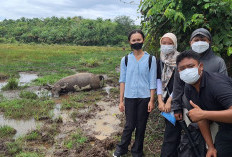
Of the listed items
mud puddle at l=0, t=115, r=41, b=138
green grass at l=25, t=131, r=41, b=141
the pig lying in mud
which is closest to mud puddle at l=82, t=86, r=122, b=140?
green grass at l=25, t=131, r=41, b=141

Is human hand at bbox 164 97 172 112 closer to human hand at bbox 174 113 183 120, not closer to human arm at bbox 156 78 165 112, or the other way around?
human arm at bbox 156 78 165 112

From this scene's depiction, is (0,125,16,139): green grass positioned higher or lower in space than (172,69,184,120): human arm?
lower

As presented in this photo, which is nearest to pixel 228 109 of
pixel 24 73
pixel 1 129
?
pixel 1 129

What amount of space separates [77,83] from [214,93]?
21.5 feet

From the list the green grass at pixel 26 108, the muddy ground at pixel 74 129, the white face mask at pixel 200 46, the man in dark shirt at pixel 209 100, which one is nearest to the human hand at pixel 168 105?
the man in dark shirt at pixel 209 100

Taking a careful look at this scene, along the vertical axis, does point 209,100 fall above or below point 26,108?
above

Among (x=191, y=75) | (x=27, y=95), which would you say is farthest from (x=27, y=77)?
(x=191, y=75)

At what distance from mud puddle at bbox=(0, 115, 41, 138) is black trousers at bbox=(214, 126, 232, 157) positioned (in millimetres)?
3930

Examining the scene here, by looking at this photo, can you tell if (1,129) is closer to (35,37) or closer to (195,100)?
(195,100)

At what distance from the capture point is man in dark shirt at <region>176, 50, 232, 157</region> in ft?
6.19

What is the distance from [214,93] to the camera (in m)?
1.94

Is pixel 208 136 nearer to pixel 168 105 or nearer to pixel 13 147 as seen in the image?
pixel 168 105

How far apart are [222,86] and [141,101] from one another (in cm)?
146

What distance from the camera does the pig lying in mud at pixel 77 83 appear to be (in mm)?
7777
